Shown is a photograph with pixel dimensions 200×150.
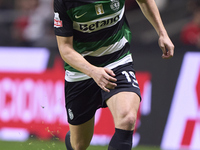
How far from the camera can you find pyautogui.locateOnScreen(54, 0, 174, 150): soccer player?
4281 mm

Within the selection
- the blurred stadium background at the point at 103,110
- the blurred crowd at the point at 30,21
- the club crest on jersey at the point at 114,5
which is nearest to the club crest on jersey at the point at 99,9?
the club crest on jersey at the point at 114,5

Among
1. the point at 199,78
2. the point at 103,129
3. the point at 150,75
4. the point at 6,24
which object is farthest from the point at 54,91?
the point at 6,24

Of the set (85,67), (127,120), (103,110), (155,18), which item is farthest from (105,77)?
(103,110)

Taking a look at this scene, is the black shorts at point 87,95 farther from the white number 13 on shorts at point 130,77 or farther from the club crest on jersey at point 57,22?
the club crest on jersey at point 57,22

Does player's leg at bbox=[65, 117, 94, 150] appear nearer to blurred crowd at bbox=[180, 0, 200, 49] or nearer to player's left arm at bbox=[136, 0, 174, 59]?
player's left arm at bbox=[136, 0, 174, 59]

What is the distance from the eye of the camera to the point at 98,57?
189 inches

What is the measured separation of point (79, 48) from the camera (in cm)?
488

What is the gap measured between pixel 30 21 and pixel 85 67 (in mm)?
7077

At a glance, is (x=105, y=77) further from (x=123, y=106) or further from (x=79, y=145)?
(x=79, y=145)

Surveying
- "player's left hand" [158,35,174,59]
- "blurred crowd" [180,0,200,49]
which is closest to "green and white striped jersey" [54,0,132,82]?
"player's left hand" [158,35,174,59]

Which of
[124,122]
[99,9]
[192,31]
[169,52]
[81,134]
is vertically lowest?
[192,31]

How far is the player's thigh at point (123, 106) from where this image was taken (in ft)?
13.8

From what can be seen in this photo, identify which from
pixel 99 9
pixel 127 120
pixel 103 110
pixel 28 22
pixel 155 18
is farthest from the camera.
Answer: pixel 28 22

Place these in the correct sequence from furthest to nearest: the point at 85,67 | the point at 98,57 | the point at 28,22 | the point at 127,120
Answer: the point at 28,22 → the point at 98,57 → the point at 85,67 → the point at 127,120
